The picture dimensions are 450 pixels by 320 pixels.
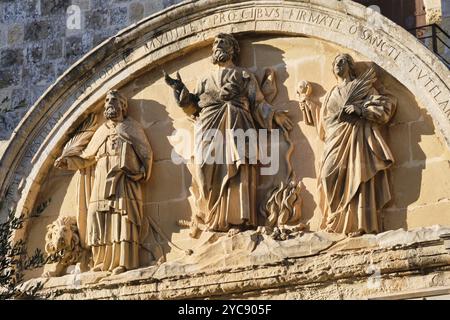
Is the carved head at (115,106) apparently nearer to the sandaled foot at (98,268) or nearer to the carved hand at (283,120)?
the sandaled foot at (98,268)

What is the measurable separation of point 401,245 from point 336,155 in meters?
0.93

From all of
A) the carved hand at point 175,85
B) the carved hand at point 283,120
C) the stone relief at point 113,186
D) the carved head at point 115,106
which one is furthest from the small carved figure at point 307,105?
the carved head at point 115,106

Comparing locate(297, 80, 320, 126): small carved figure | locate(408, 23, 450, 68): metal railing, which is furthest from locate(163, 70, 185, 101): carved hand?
locate(408, 23, 450, 68): metal railing

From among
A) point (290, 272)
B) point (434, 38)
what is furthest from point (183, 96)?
point (434, 38)

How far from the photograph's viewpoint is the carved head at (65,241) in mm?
14406

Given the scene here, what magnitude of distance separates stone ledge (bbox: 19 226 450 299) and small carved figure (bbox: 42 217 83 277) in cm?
17

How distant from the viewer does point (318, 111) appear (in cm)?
1390

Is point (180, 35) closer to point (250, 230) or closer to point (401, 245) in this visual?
point (250, 230)

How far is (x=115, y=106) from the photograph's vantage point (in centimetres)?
1453

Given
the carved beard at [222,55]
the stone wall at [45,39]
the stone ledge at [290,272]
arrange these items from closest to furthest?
the stone ledge at [290,272], the carved beard at [222,55], the stone wall at [45,39]

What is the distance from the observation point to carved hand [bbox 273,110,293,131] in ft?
45.9

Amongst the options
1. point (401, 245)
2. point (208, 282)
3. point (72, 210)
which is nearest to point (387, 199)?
point (401, 245)

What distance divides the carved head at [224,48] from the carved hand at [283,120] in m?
0.62

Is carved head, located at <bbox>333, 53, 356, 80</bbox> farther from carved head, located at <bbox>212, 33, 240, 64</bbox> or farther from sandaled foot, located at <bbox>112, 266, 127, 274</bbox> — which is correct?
sandaled foot, located at <bbox>112, 266, 127, 274</bbox>
